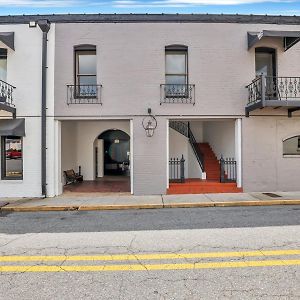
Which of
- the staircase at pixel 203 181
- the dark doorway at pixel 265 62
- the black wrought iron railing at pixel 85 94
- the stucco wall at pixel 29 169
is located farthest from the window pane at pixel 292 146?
the stucco wall at pixel 29 169

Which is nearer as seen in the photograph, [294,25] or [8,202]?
[8,202]

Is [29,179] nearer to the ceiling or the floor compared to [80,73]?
nearer to the floor

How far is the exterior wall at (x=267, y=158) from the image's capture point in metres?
11.5

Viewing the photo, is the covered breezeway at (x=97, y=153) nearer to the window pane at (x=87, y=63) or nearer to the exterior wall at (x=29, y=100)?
the exterior wall at (x=29, y=100)

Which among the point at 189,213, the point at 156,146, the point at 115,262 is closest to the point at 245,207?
the point at 189,213

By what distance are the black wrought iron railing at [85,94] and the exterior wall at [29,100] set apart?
2.46 feet

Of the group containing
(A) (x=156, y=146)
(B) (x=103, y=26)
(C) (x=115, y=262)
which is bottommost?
(C) (x=115, y=262)

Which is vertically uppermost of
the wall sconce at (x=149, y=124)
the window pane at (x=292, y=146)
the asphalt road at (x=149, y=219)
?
the wall sconce at (x=149, y=124)

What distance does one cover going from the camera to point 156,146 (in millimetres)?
11398

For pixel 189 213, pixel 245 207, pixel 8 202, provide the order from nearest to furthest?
pixel 189 213 < pixel 245 207 < pixel 8 202

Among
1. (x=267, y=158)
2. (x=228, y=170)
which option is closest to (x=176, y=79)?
(x=228, y=170)

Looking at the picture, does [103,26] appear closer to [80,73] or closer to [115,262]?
[80,73]

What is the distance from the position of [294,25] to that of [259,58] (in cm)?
198

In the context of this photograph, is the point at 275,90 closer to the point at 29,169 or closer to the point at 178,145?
the point at 178,145
